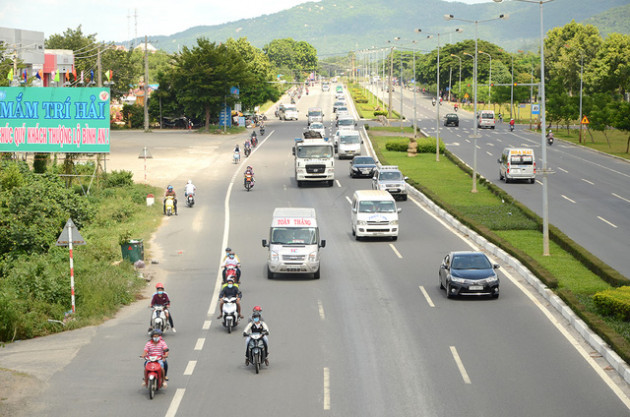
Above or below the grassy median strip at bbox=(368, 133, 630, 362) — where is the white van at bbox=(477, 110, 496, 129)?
above

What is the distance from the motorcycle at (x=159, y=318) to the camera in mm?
23547

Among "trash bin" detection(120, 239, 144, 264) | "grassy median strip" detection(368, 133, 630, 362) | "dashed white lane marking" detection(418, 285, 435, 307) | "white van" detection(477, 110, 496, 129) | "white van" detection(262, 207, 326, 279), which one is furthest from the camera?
"white van" detection(477, 110, 496, 129)

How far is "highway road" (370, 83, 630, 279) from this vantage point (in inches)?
1572

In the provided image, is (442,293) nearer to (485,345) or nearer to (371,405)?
(485,345)

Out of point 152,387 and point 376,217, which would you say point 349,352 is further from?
point 376,217

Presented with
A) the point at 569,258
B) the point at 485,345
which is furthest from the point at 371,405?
the point at 569,258

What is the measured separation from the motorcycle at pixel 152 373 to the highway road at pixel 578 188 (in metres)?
20.2

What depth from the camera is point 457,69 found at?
186875mm

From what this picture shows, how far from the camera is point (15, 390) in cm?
1955

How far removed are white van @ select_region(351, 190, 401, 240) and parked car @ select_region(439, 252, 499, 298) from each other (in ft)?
33.8

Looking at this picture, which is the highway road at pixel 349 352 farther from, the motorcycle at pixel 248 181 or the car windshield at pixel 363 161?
the car windshield at pixel 363 161

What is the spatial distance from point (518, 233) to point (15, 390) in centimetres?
2710

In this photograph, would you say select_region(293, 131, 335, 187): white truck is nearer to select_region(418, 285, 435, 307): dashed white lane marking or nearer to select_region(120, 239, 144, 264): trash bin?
select_region(120, 239, 144, 264): trash bin

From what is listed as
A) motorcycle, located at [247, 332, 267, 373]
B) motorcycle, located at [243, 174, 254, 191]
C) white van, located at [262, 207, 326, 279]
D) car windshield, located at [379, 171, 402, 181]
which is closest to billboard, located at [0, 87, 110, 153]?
motorcycle, located at [243, 174, 254, 191]
